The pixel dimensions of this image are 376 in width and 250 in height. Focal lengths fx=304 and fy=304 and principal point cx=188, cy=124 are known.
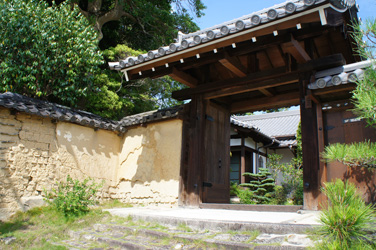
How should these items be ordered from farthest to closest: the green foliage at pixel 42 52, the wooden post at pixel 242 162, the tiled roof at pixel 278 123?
the tiled roof at pixel 278 123, the wooden post at pixel 242 162, the green foliage at pixel 42 52

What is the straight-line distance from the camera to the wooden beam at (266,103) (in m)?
7.18

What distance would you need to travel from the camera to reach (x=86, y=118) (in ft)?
25.5

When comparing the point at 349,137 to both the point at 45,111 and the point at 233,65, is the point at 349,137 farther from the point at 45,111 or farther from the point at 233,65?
the point at 45,111

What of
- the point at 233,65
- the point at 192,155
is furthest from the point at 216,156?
the point at 233,65

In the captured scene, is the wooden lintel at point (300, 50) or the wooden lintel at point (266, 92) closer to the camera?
the wooden lintel at point (300, 50)

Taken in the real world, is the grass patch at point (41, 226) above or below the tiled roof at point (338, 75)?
below

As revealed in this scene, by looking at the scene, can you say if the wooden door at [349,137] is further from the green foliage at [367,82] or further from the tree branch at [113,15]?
the tree branch at [113,15]

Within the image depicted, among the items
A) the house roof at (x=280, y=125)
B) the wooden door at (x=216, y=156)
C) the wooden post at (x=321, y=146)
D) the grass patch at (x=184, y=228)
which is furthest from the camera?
the house roof at (x=280, y=125)

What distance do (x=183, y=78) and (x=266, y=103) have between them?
2173mm

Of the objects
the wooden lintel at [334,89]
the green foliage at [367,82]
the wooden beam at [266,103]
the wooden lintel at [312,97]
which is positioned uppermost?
the wooden beam at [266,103]

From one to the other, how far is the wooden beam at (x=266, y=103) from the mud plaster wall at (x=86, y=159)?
5.70 feet

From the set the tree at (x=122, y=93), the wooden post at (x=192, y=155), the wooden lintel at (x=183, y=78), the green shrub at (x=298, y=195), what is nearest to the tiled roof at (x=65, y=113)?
the wooden post at (x=192, y=155)

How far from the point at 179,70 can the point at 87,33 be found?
201 inches

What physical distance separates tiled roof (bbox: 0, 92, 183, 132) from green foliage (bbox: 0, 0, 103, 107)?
7.38 feet
